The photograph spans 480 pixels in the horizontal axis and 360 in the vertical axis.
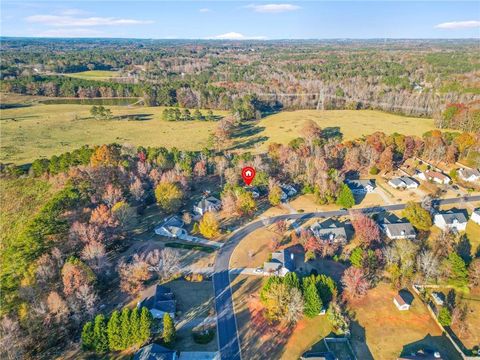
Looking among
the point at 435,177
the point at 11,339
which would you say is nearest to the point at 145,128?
the point at 435,177

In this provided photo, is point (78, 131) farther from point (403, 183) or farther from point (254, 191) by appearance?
point (403, 183)

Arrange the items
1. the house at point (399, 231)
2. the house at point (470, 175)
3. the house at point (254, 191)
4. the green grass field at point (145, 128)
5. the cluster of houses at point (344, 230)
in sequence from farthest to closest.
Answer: the green grass field at point (145, 128), the house at point (470, 175), the house at point (254, 191), the house at point (399, 231), the cluster of houses at point (344, 230)

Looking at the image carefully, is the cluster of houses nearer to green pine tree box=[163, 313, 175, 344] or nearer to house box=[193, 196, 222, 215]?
green pine tree box=[163, 313, 175, 344]

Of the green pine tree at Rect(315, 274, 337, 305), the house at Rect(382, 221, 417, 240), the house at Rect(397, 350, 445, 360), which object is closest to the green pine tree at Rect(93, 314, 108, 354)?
the green pine tree at Rect(315, 274, 337, 305)

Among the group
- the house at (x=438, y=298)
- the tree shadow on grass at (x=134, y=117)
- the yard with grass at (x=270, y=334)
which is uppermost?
the tree shadow on grass at (x=134, y=117)

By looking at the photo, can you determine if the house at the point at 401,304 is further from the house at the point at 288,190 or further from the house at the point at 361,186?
the house at the point at 361,186

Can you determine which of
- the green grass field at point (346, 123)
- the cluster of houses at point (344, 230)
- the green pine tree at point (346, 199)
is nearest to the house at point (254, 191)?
the cluster of houses at point (344, 230)

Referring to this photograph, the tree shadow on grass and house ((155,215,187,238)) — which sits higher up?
the tree shadow on grass
